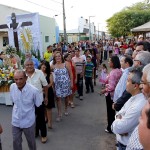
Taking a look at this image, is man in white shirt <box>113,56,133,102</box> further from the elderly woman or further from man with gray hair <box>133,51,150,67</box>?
the elderly woman

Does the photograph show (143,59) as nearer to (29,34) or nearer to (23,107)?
(23,107)

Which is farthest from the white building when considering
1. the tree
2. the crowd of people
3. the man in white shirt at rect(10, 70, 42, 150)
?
the tree

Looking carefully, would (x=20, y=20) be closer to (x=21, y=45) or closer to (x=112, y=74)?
(x=21, y=45)

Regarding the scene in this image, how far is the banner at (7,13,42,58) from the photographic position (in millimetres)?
10164

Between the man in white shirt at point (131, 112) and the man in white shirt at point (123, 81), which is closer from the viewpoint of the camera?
the man in white shirt at point (131, 112)

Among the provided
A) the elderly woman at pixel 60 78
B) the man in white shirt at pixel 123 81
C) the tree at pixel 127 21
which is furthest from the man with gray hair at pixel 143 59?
the tree at pixel 127 21

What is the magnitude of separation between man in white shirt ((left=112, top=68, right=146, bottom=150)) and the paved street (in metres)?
2.24

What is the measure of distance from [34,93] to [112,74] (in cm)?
167

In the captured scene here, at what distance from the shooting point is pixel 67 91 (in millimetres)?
6672

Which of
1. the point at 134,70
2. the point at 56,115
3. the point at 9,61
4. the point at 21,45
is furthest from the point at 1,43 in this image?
the point at 134,70

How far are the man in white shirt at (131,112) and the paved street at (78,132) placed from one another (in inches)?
88.1

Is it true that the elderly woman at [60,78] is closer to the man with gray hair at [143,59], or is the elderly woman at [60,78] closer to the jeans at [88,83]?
the man with gray hair at [143,59]

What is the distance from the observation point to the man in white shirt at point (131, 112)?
8.84 ft

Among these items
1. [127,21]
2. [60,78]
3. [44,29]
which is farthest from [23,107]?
[127,21]
